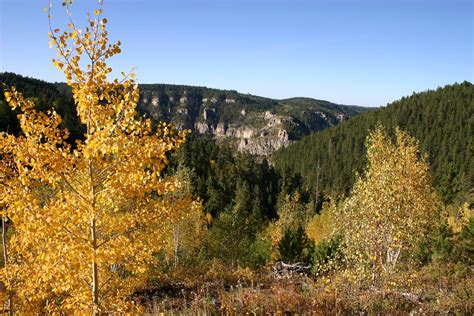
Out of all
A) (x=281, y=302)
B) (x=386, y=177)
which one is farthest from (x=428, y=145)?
(x=281, y=302)

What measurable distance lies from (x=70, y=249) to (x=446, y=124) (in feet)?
514

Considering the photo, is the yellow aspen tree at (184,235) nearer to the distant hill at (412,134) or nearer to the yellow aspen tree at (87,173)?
the yellow aspen tree at (87,173)

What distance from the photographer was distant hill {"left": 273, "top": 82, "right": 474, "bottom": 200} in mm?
121919

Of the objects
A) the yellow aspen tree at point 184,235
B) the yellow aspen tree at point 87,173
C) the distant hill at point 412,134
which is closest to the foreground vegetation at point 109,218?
the yellow aspen tree at point 87,173

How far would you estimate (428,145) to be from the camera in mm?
130375

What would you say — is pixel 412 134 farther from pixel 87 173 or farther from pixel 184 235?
pixel 87 173

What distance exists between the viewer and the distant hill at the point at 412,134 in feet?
→ 400

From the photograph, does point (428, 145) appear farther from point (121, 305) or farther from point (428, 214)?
point (121, 305)

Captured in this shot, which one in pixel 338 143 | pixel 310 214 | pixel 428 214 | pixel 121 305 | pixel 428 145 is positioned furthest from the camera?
pixel 338 143

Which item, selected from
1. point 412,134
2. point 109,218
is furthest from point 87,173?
point 412,134

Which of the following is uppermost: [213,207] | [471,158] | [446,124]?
[446,124]

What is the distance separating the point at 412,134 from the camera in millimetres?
144000

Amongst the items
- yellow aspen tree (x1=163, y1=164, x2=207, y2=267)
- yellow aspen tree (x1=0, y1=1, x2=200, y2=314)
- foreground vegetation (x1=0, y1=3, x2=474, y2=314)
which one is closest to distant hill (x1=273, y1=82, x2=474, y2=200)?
yellow aspen tree (x1=163, y1=164, x2=207, y2=267)

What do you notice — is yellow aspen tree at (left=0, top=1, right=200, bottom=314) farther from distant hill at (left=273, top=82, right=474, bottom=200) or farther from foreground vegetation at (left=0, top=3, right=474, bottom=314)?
distant hill at (left=273, top=82, right=474, bottom=200)
